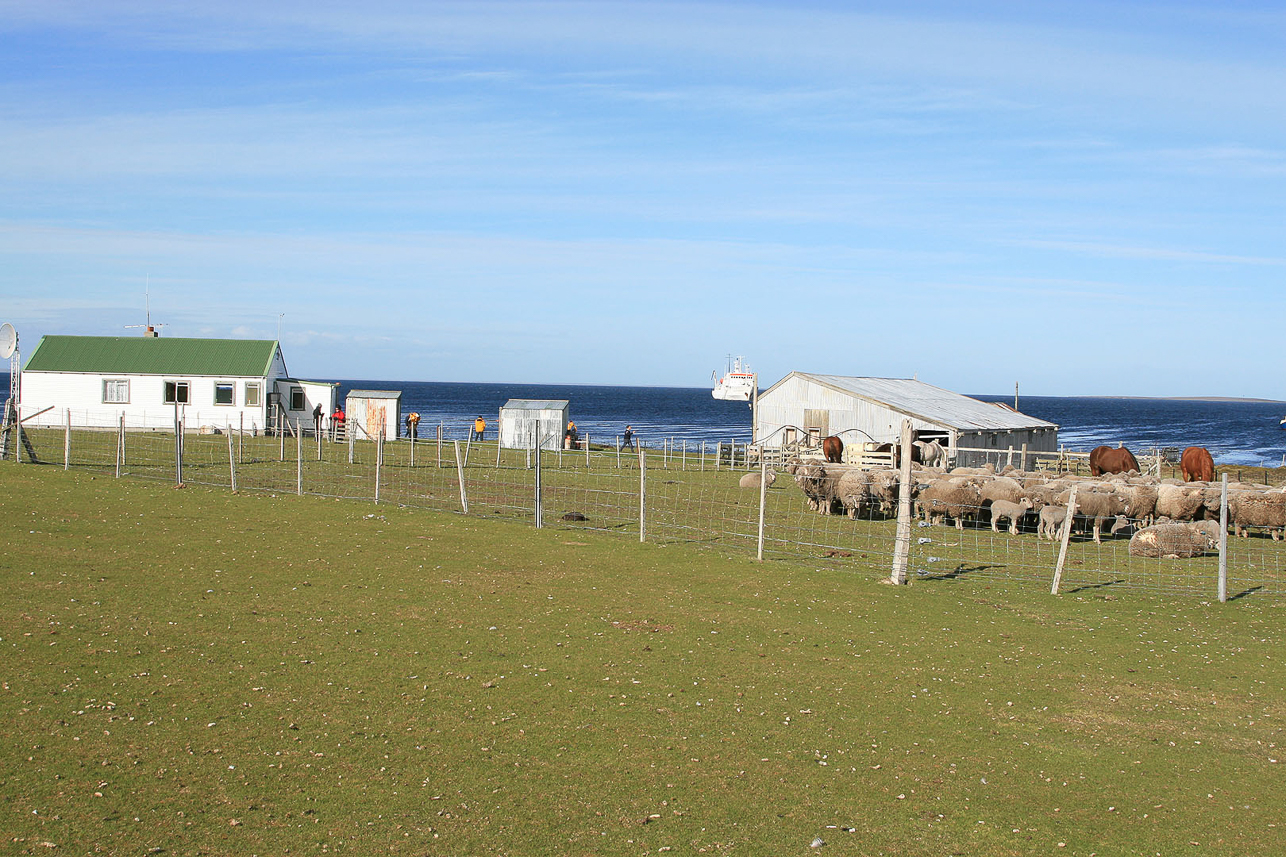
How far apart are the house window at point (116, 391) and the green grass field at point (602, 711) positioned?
3885cm

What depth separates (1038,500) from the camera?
26.7m

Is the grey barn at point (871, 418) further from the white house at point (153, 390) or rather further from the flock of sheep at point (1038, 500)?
the white house at point (153, 390)

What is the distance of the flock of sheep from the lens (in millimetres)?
25469

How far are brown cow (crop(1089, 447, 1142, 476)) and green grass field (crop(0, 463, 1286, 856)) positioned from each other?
24739 millimetres

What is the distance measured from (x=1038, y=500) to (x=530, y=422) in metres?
28.4

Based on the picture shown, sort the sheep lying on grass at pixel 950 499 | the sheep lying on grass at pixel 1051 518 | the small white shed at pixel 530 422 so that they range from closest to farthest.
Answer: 1. the sheep lying on grass at pixel 1051 518
2. the sheep lying on grass at pixel 950 499
3. the small white shed at pixel 530 422

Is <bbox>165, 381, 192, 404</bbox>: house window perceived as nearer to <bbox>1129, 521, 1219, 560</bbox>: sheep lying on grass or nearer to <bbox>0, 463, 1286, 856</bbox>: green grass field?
<bbox>0, 463, 1286, 856</bbox>: green grass field

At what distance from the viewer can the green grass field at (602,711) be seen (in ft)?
23.2

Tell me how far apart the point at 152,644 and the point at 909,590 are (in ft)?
36.9

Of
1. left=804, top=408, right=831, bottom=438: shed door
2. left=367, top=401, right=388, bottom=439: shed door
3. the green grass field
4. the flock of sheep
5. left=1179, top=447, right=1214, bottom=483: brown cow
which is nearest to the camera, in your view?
the green grass field

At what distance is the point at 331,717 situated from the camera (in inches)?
350

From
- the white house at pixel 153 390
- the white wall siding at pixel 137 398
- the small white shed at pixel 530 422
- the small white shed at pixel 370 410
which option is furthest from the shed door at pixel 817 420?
the white wall siding at pixel 137 398

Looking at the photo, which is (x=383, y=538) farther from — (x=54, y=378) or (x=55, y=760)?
(x=54, y=378)

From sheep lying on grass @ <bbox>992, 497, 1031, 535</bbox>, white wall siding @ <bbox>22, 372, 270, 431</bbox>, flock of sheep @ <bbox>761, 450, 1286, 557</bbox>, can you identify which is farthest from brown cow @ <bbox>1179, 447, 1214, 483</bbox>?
white wall siding @ <bbox>22, 372, 270, 431</bbox>
